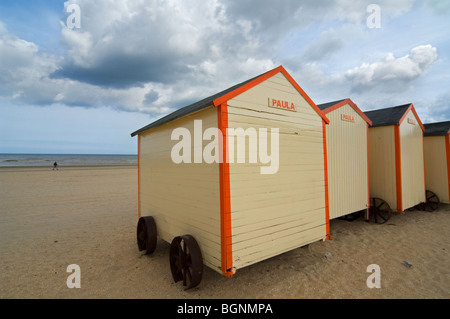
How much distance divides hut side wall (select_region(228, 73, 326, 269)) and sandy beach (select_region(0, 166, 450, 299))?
70 centimetres

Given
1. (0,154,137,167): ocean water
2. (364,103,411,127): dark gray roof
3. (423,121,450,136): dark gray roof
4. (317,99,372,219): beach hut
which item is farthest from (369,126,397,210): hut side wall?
(0,154,137,167): ocean water

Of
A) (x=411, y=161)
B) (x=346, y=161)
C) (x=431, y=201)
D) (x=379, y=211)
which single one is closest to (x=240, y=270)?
(x=346, y=161)

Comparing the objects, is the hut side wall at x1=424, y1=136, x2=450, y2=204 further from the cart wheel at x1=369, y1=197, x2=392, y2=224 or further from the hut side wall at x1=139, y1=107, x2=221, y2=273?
the hut side wall at x1=139, y1=107, x2=221, y2=273

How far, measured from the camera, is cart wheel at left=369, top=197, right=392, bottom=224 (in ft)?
29.6

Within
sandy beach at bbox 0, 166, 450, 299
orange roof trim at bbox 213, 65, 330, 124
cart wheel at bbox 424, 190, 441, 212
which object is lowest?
sandy beach at bbox 0, 166, 450, 299

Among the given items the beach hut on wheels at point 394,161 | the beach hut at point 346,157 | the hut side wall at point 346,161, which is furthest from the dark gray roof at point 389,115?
the hut side wall at point 346,161

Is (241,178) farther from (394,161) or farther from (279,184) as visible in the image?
(394,161)

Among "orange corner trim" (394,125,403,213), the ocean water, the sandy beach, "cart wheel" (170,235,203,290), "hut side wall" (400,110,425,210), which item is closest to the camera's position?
"cart wheel" (170,235,203,290)

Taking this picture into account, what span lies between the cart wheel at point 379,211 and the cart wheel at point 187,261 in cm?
780

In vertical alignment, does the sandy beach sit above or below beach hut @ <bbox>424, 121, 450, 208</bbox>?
below

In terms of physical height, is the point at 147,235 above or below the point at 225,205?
below

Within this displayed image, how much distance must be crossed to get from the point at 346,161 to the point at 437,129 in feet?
25.3

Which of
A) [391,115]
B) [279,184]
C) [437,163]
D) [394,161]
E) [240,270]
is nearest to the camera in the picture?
[279,184]

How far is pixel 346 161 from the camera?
7.84m
